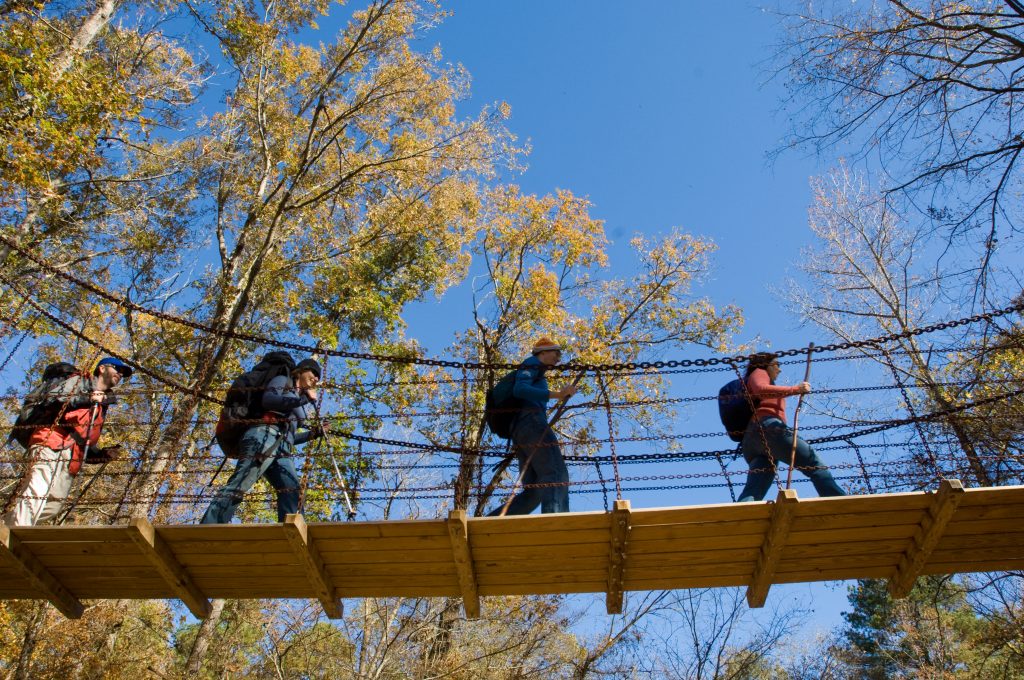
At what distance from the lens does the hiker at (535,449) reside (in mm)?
5520

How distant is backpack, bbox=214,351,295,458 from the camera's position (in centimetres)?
575

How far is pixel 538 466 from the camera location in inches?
223

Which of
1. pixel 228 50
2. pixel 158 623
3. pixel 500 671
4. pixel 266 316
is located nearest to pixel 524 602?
pixel 500 671

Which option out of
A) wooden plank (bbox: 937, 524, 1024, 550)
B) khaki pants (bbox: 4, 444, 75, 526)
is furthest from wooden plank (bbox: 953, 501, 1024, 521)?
khaki pants (bbox: 4, 444, 75, 526)

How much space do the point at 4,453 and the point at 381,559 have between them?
252 inches

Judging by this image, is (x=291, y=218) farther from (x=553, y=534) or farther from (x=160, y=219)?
(x=553, y=534)

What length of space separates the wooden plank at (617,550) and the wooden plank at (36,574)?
389 centimetres

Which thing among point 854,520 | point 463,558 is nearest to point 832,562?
point 854,520

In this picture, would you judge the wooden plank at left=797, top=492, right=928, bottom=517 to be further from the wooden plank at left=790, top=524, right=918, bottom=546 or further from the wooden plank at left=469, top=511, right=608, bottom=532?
the wooden plank at left=469, top=511, right=608, bottom=532

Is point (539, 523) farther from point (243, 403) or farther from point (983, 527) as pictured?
point (983, 527)

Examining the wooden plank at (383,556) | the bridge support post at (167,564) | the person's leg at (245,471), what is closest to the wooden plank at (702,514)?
the wooden plank at (383,556)

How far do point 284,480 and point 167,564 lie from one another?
94cm

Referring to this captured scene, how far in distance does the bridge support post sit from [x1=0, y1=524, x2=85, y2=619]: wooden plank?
31.8 inches

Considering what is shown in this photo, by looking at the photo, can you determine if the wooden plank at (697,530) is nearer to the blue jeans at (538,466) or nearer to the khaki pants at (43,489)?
the blue jeans at (538,466)
